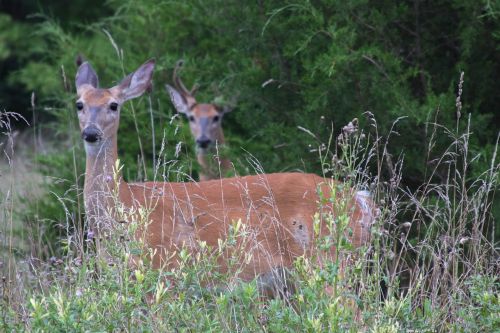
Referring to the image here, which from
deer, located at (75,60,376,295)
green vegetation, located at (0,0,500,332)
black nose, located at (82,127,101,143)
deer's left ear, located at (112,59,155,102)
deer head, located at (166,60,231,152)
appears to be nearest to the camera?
green vegetation, located at (0,0,500,332)

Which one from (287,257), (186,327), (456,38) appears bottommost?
(287,257)

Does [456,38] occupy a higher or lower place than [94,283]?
higher

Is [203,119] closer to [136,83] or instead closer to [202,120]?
[202,120]

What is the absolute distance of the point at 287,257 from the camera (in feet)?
18.4

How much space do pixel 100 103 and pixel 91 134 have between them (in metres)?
0.43

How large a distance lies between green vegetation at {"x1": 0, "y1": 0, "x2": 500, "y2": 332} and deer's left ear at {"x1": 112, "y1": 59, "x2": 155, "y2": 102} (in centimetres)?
28

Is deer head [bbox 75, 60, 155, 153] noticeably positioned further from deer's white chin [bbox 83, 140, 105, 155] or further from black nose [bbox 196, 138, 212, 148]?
black nose [bbox 196, 138, 212, 148]

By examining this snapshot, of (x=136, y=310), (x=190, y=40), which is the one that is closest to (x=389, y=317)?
(x=136, y=310)

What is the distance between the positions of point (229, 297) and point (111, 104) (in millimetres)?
2741

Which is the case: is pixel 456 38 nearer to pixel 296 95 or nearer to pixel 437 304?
pixel 296 95

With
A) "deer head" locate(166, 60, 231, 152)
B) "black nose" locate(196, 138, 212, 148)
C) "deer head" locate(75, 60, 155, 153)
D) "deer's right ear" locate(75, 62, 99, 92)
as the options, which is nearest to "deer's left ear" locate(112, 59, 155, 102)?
"deer head" locate(75, 60, 155, 153)

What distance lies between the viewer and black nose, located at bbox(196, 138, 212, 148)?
9.88 meters

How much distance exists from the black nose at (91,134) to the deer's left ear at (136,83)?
625mm

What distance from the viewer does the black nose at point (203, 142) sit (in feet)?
32.4
